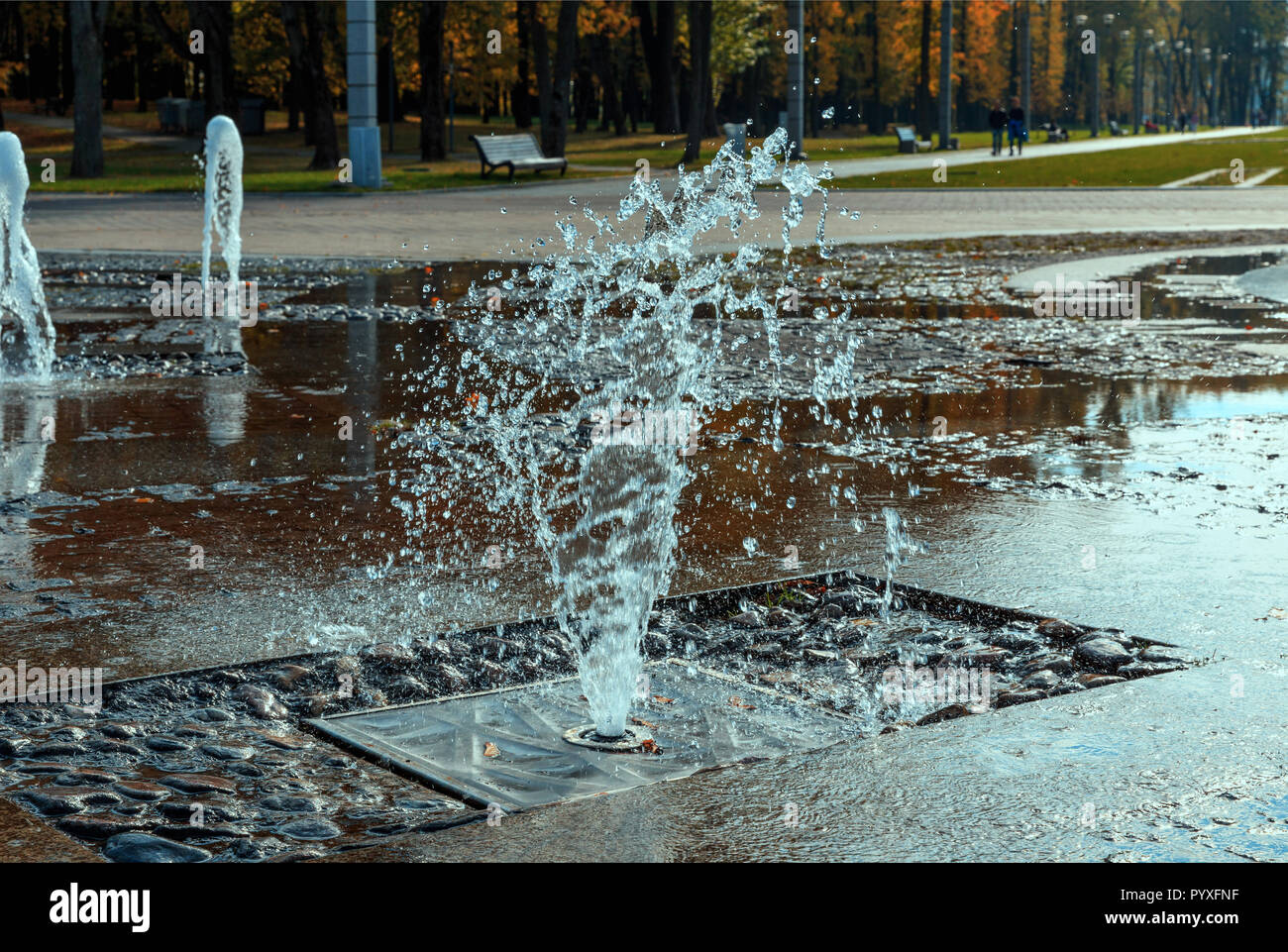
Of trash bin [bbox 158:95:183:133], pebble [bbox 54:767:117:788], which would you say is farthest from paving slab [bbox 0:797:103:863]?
trash bin [bbox 158:95:183:133]

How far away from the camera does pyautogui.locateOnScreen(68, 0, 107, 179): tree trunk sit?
32875 millimetres

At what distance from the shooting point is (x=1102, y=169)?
39.9m

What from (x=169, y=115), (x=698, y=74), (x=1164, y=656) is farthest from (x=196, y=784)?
(x=169, y=115)

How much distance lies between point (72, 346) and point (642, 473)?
6.62 metres

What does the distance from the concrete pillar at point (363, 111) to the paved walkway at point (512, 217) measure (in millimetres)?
1307

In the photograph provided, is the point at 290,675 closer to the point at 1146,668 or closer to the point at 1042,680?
the point at 1042,680

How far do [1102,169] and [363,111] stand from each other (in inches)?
746

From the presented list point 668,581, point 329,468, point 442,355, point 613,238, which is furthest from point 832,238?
point 668,581

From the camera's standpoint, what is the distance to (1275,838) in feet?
10.9

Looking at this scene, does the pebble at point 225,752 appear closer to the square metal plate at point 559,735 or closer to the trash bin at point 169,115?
the square metal plate at point 559,735

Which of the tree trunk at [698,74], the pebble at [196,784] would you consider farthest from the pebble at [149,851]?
the tree trunk at [698,74]

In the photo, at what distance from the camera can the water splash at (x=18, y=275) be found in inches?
425

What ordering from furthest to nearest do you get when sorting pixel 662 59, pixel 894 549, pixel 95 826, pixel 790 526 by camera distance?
pixel 662 59 → pixel 790 526 → pixel 894 549 → pixel 95 826

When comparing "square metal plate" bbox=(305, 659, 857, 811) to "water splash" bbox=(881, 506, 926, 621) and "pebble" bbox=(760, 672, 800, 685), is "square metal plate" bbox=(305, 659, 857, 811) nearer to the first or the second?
"pebble" bbox=(760, 672, 800, 685)
